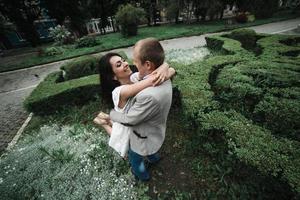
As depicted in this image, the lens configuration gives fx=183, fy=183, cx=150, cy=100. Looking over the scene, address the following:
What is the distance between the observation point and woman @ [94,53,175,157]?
6.31 feet

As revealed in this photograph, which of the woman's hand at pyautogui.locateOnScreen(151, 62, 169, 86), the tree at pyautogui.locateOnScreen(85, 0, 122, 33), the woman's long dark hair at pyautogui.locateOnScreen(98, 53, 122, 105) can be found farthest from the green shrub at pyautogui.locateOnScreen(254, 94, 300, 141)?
the tree at pyautogui.locateOnScreen(85, 0, 122, 33)

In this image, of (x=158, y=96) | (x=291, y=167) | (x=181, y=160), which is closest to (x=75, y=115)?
(x=181, y=160)

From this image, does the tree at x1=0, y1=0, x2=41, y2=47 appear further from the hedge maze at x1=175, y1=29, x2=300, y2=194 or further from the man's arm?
the man's arm

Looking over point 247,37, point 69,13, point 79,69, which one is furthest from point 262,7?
point 79,69

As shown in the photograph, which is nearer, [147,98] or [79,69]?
[147,98]

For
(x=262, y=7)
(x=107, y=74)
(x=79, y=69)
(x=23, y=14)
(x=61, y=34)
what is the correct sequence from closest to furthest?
(x=107, y=74) → (x=79, y=69) → (x=61, y=34) → (x=262, y=7) → (x=23, y=14)

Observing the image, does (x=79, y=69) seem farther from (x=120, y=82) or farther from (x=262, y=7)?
(x=262, y=7)

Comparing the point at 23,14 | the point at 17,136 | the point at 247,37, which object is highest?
the point at 23,14

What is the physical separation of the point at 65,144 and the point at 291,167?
14.8 ft

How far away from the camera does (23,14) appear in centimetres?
2245

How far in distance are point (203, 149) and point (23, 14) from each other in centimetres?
2753

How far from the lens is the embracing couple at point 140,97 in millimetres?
1891

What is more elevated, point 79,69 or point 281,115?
point 281,115

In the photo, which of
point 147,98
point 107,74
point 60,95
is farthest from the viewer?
point 60,95
